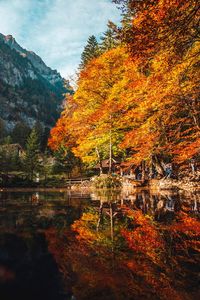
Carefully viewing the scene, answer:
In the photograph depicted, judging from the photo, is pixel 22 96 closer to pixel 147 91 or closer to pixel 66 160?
pixel 66 160

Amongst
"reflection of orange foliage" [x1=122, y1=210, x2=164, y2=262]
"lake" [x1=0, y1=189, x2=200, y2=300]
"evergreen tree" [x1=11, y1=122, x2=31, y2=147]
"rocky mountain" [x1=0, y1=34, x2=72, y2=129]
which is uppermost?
"rocky mountain" [x1=0, y1=34, x2=72, y2=129]

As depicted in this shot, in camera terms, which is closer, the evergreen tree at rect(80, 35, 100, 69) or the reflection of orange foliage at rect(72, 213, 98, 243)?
the reflection of orange foliage at rect(72, 213, 98, 243)

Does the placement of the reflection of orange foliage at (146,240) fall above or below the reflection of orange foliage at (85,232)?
below

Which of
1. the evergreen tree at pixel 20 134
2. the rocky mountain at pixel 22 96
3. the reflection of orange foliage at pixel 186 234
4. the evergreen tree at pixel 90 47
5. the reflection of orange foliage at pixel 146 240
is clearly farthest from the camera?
the rocky mountain at pixel 22 96

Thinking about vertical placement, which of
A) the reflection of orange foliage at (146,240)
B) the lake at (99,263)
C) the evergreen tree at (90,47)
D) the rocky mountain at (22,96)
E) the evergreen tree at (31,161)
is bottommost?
the reflection of orange foliage at (146,240)

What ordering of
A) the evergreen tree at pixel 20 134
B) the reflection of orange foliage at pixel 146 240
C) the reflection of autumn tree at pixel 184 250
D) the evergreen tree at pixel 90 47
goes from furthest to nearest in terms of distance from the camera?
the evergreen tree at pixel 20 134 → the evergreen tree at pixel 90 47 → the reflection of orange foliage at pixel 146 240 → the reflection of autumn tree at pixel 184 250

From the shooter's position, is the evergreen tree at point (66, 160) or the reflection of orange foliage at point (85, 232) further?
the evergreen tree at point (66, 160)

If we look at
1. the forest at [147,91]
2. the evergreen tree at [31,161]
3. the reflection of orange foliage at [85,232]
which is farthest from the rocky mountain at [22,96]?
the reflection of orange foliage at [85,232]

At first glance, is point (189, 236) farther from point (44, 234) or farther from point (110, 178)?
point (110, 178)

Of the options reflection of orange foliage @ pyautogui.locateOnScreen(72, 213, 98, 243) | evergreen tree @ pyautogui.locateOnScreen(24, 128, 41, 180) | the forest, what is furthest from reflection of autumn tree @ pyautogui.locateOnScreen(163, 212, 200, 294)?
evergreen tree @ pyautogui.locateOnScreen(24, 128, 41, 180)

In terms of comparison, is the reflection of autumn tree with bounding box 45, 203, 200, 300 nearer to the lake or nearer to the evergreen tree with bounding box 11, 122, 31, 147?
the lake

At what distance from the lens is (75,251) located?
101 inches

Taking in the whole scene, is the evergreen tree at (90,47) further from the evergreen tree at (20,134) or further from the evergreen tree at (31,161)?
the evergreen tree at (20,134)

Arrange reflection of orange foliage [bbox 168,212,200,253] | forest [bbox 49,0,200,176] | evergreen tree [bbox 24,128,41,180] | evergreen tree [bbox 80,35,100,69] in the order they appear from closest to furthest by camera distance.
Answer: reflection of orange foliage [bbox 168,212,200,253] < forest [bbox 49,0,200,176] < evergreen tree [bbox 24,128,41,180] < evergreen tree [bbox 80,35,100,69]
